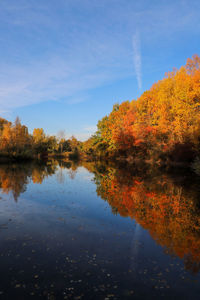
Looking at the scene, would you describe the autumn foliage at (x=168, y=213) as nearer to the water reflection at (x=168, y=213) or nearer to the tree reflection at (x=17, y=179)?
the water reflection at (x=168, y=213)

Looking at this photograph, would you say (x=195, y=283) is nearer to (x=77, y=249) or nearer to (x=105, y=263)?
(x=105, y=263)

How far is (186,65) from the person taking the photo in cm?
4016

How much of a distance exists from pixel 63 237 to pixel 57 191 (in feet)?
33.8

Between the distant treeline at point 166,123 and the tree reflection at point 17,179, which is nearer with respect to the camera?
the tree reflection at point 17,179

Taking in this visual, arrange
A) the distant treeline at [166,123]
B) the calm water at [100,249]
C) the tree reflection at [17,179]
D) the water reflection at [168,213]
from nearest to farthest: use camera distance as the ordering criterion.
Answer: the calm water at [100,249] → the water reflection at [168,213] → the tree reflection at [17,179] → the distant treeline at [166,123]

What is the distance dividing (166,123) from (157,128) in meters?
2.77

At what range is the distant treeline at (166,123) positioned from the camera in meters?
35.8

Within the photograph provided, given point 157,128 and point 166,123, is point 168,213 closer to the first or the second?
point 166,123

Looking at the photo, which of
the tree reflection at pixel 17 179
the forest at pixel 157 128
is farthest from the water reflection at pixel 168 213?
the forest at pixel 157 128

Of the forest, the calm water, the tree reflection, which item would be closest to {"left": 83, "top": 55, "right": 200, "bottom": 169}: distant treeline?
the forest

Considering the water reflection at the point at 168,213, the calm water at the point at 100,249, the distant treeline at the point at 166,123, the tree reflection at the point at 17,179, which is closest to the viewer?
the calm water at the point at 100,249

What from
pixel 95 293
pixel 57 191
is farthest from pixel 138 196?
pixel 95 293

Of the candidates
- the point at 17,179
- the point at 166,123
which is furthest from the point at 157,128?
the point at 17,179

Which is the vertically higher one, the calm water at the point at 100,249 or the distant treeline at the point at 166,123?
the distant treeline at the point at 166,123
